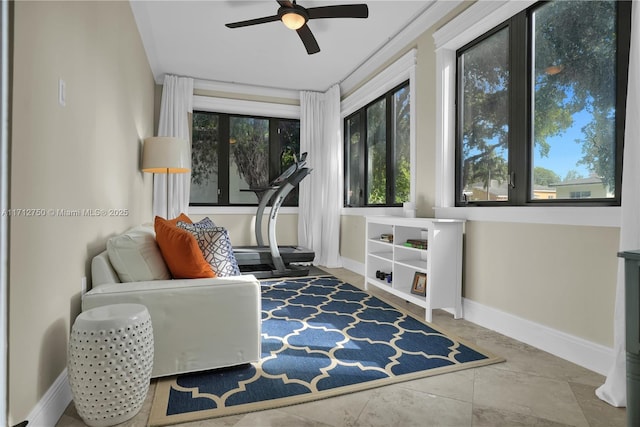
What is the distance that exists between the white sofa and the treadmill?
2484 mm

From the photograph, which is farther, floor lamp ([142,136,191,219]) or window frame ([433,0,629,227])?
floor lamp ([142,136,191,219])

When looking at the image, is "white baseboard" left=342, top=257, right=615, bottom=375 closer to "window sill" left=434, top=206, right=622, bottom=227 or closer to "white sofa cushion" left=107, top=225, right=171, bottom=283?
"window sill" left=434, top=206, right=622, bottom=227

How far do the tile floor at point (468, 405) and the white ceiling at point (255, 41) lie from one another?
9.87 ft

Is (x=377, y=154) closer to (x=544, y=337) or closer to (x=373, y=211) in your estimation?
(x=373, y=211)

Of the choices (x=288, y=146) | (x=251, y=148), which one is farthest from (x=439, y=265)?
(x=251, y=148)

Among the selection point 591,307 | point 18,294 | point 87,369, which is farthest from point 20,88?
point 591,307

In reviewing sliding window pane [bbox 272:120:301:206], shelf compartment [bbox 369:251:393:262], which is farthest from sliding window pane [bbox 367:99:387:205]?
sliding window pane [bbox 272:120:301:206]

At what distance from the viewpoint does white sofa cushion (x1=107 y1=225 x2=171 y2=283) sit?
204 cm

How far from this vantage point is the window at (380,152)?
14.0ft

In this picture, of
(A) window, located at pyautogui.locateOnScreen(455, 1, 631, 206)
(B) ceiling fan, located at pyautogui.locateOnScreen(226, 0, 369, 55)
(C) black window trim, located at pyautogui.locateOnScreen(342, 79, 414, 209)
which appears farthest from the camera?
(C) black window trim, located at pyautogui.locateOnScreen(342, 79, 414, 209)

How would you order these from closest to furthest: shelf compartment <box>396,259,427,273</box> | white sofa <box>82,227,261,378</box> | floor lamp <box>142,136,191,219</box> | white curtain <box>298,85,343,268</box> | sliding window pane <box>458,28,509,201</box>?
white sofa <box>82,227,261,378</box>
sliding window pane <box>458,28,509,201</box>
shelf compartment <box>396,259,427,273</box>
floor lamp <box>142,136,191,219</box>
white curtain <box>298,85,343,268</box>

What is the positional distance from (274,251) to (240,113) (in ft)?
7.47

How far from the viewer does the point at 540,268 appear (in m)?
2.45

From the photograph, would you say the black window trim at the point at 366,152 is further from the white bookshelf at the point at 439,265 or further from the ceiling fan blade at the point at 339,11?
the ceiling fan blade at the point at 339,11
